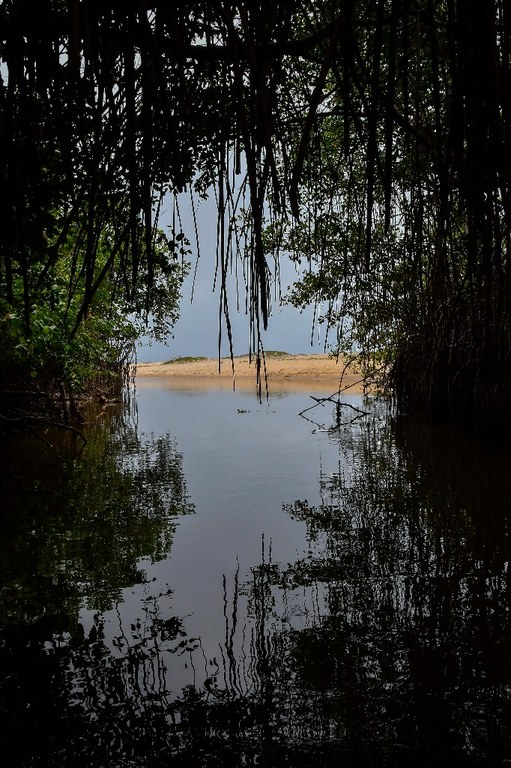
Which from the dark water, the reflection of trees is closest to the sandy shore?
the reflection of trees

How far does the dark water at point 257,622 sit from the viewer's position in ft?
4.39

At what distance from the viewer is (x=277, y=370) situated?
1143 inches

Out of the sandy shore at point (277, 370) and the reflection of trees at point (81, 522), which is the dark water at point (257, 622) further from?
the sandy shore at point (277, 370)

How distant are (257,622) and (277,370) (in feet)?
89.1

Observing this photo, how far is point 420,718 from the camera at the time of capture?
4.51ft

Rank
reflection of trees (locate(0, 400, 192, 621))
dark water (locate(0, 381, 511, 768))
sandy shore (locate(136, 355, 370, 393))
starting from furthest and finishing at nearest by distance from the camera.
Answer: sandy shore (locate(136, 355, 370, 393))
reflection of trees (locate(0, 400, 192, 621))
dark water (locate(0, 381, 511, 768))

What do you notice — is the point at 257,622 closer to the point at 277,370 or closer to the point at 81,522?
the point at 81,522

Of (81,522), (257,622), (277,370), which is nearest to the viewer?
(257,622)

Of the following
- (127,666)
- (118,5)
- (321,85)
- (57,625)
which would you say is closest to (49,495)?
(57,625)

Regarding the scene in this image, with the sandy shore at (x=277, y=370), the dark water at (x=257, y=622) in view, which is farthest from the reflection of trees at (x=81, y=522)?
the sandy shore at (x=277, y=370)

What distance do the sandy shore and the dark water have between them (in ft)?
54.4

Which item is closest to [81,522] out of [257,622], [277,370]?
[257,622]

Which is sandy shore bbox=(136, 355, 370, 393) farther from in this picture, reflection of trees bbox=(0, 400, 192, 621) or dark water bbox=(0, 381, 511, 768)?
dark water bbox=(0, 381, 511, 768)

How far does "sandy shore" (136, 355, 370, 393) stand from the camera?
24922mm
